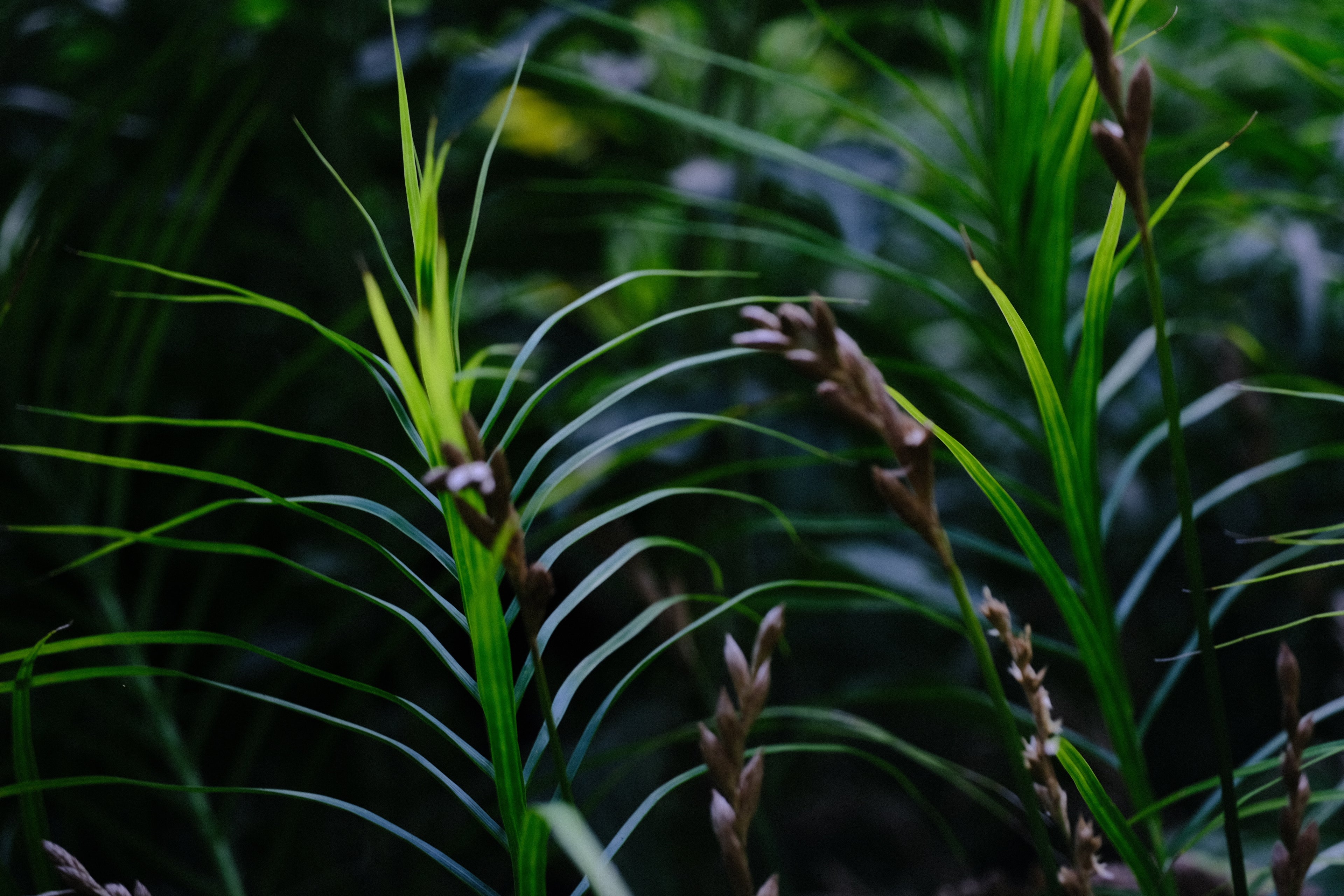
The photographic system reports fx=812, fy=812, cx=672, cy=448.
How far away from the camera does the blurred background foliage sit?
563 millimetres

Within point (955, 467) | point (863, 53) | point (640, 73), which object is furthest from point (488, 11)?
point (955, 467)

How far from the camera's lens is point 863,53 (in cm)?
45

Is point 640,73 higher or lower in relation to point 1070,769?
higher

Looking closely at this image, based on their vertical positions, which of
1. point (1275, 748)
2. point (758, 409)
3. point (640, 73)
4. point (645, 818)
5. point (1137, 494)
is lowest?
point (645, 818)

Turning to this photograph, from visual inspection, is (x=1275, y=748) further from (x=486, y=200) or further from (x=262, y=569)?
(x=262, y=569)

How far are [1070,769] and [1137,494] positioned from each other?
74 cm

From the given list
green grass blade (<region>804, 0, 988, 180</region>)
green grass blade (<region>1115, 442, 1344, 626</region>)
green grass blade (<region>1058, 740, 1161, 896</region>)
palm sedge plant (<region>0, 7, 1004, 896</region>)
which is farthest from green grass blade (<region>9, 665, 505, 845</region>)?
green grass blade (<region>804, 0, 988, 180</region>)

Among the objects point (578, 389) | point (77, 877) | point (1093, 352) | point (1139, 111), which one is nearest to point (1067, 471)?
point (1093, 352)

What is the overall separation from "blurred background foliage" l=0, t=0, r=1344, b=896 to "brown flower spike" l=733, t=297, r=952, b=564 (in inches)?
7.3

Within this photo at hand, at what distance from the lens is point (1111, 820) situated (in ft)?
1.00

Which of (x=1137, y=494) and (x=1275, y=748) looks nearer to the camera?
(x=1275, y=748)

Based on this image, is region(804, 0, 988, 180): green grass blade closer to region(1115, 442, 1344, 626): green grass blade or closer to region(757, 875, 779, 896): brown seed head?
region(1115, 442, 1344, 626): green grass blade

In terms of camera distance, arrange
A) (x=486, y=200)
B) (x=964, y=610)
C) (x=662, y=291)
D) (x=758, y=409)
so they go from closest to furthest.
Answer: (x=964, y=610), (x=758, y=409), (x=486, y=200), (x=662, y=291)

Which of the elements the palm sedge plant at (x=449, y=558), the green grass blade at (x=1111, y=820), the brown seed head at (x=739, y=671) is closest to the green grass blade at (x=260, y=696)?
the palm sedge plant at (x=449, y=558)
